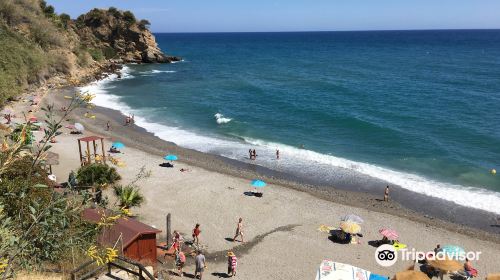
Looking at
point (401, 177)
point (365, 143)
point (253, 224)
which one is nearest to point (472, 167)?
point (401, 177)

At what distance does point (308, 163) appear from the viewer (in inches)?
1239

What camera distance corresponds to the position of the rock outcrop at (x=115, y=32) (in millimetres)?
89438

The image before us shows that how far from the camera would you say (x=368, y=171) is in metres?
29.6

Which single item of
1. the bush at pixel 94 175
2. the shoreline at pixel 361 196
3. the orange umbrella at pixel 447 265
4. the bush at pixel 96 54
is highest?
the bush at pixel 96 54

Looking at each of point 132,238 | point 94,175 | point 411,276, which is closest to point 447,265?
point 411,276

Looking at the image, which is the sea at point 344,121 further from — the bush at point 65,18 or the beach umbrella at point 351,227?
the bush at point 65,18

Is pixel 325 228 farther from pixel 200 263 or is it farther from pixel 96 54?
pixel 96 54

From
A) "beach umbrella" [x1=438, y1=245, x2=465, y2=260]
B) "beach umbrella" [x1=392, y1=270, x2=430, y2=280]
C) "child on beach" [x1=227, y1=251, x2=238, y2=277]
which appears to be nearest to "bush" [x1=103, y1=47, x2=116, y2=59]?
"child on beach" [x1=227, y1=251, x2=238, y2=277]

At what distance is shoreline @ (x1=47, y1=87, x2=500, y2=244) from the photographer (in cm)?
2256

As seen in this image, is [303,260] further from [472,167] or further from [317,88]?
[317,88]

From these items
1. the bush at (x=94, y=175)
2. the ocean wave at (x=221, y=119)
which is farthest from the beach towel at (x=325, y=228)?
the ocean wave at (x=221, y=119)

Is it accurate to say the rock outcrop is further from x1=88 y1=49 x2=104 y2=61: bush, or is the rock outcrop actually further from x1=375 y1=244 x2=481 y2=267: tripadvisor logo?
x1=375 y1=244 x2=481 y2=267: tripadvisor logo

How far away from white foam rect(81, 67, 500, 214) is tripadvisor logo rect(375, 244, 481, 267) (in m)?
7.50

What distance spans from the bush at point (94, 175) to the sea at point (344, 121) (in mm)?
12516
